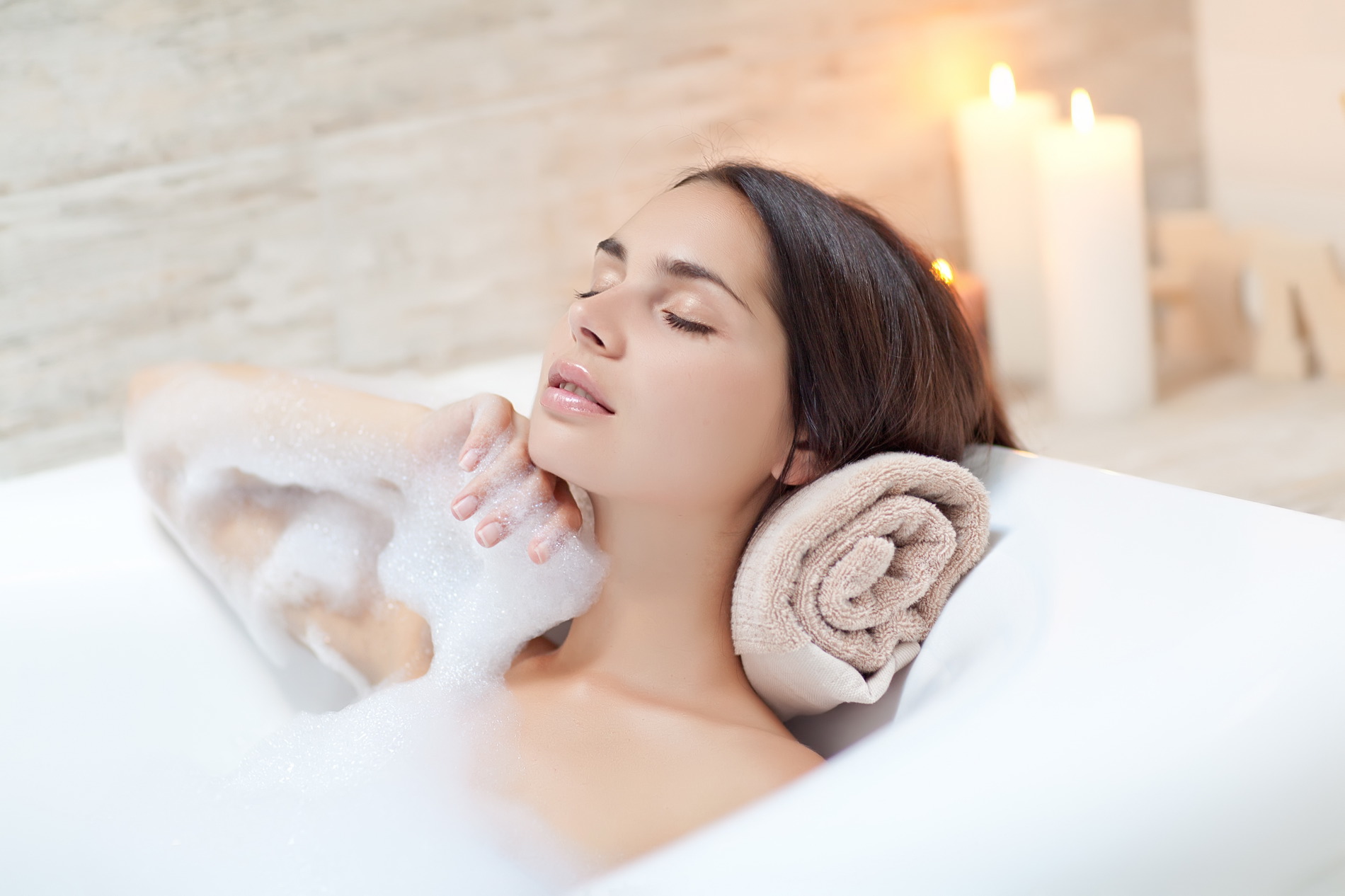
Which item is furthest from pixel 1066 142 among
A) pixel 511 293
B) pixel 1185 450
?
pixel 511 293

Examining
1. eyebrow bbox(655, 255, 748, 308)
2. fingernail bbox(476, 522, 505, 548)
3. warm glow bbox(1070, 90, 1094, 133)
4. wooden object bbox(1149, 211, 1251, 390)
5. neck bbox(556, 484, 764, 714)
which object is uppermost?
eyebrow bbox(655, 255, 748, 308)

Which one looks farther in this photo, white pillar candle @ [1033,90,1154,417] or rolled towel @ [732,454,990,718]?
white pillar candle @ [1033,90,1154,417]

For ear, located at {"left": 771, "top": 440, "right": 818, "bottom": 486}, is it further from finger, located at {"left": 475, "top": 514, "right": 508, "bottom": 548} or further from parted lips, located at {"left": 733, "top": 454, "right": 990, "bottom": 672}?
finger, located at {"left": 475, "top": 514, "right": 508, "bottom": 548}

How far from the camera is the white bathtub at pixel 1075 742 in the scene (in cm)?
71

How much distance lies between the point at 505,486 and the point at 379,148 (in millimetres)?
942

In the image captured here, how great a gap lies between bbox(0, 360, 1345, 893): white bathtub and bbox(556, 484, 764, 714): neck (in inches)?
5.2

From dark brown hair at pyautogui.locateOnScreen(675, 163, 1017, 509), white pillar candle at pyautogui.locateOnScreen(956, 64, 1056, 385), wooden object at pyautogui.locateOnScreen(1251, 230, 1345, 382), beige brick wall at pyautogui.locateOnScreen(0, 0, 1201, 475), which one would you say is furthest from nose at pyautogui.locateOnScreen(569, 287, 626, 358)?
wooden object at pyautogui.locateOnScreen(1251, 230, 1345, 382)

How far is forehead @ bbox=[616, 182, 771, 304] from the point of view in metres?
1.04

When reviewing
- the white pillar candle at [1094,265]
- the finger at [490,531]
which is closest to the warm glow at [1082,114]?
the white pillar candle at [1094,265]

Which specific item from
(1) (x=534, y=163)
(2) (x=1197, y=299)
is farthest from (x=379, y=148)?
(2) (x=1197, y=299)

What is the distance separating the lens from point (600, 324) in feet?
3.35

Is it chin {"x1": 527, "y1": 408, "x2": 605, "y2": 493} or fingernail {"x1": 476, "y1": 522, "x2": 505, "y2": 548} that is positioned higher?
chin {"x1": 527, "y1": 408, "x2": 605, "y2": 493}

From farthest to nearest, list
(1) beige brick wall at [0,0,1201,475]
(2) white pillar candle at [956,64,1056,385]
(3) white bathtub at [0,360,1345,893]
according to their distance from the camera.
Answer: (2) white pillar candle at [956,64,1056,385], (1) beige brick wall at [0,0,1201,475], (3) white bathtub at [0,360,1345,893]

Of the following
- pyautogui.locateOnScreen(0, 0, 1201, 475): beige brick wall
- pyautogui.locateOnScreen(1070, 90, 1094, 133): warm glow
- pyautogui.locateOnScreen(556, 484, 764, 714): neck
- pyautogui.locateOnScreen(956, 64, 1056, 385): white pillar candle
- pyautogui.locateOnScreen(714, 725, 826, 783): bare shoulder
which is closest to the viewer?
pyautogui.locateOnScreen(714, 725, 826, 783): bare shoulder
